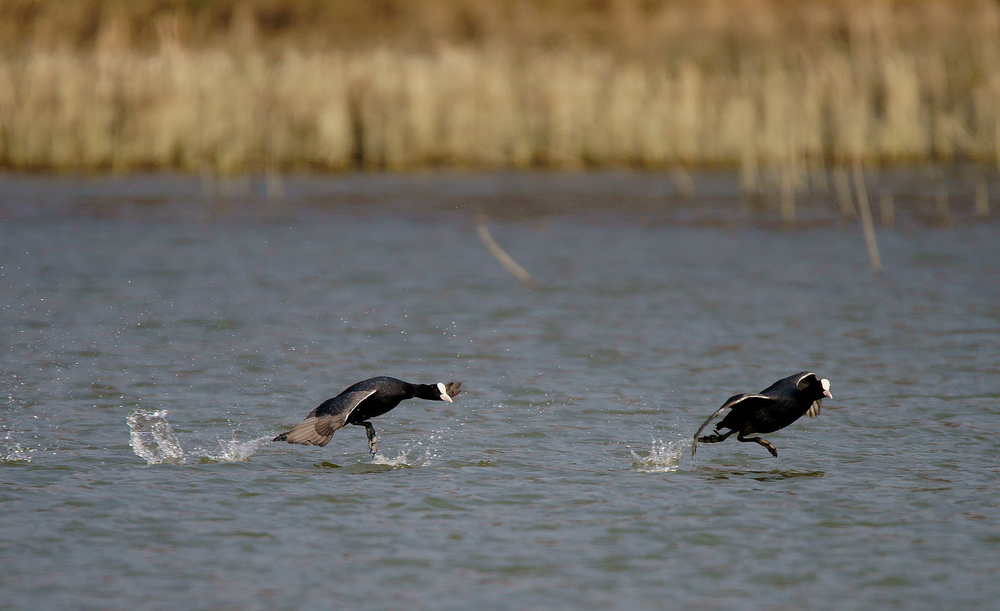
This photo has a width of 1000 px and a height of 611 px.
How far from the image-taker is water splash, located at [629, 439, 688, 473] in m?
6.30

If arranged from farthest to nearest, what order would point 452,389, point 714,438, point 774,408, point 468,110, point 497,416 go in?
point 468,110 → point 497,416 → point 452,389 → point 714,438 → point 774,408

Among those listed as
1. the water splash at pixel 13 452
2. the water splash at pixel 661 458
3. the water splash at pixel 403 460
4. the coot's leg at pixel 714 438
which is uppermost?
the water splash at pixel 13 452

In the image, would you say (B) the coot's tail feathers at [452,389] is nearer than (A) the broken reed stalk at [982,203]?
Yes

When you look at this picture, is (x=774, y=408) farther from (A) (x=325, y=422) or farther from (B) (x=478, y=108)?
(B) (x=478, y=108)

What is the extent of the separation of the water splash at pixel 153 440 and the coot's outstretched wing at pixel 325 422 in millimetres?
589

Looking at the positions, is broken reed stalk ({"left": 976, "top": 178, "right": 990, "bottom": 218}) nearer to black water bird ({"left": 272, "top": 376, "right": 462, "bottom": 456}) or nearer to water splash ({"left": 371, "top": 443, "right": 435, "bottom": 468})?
black water bird ({"left": 272, "top": 376, "right": 462, "bottom": 456})

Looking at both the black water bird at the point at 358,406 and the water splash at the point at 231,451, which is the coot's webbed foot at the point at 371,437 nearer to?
the black water bird at the point at 358,406

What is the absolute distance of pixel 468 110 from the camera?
56.0 feet

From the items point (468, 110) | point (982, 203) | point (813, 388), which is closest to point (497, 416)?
point (813, 388)

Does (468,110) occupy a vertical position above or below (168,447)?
above

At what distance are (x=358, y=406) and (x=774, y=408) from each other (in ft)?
6.53

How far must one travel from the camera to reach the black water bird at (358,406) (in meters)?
6.10

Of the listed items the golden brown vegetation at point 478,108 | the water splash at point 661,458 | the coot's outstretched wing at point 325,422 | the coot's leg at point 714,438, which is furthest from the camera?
the golden brown vegetation at point 478,108

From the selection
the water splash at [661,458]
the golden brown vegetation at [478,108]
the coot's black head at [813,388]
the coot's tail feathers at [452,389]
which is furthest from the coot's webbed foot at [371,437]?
the golden brown vegetation at [478,108]
